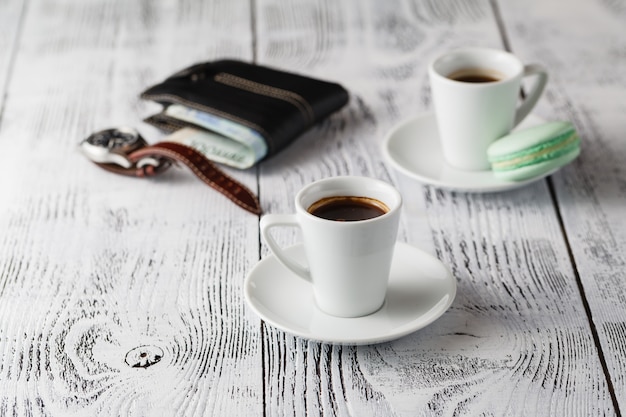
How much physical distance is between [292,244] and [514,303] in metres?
0.30

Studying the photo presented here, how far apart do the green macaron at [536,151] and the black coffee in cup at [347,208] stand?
329mm

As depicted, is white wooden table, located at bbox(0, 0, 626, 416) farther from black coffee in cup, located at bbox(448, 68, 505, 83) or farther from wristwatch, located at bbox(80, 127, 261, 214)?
black coffee in cup, located at bbox(448, 68, 505, 83)

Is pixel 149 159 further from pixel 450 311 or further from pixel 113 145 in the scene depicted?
pixel 450 311

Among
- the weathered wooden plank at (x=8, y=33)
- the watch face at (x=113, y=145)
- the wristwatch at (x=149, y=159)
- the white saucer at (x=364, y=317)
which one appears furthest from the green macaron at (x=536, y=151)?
the weathered wooden plank at (x=8, y=33)

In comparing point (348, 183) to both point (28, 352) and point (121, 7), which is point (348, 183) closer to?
point (28, 352)

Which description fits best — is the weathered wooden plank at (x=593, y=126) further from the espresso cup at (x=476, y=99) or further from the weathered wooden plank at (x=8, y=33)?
the weathered wooden plank at (x=8, y=33)

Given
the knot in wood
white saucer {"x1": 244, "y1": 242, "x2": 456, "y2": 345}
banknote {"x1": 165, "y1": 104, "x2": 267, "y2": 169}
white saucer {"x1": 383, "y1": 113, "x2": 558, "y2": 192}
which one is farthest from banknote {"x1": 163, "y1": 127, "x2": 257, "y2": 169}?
the knot in wood

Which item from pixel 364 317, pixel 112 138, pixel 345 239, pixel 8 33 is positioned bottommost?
pixel 8 33

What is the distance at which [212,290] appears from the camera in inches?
43.4

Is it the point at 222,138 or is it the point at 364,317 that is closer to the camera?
the point at 364,317

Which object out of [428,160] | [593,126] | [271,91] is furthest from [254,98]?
[593,126]

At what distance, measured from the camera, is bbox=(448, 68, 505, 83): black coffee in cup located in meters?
1.33

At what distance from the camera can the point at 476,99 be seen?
126 cm

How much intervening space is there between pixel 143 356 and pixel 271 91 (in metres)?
0.59
